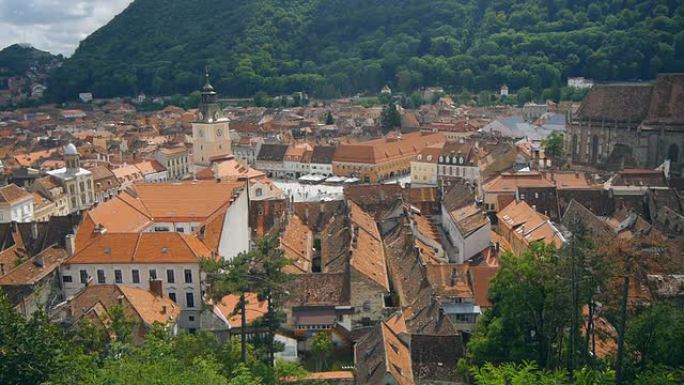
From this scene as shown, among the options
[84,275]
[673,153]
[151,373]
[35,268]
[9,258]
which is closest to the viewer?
[151,373]

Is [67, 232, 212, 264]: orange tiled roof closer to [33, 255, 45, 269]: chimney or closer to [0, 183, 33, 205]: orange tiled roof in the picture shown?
[33, 255, 45, 269]: chimney

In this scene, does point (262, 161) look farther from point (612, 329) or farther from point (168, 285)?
point (612, 329)

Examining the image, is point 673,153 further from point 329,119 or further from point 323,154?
point 329,119

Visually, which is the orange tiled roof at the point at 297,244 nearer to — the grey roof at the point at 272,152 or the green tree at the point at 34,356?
the green tree at the point at 34,356

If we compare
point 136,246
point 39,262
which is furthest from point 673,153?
Result: point 39,262

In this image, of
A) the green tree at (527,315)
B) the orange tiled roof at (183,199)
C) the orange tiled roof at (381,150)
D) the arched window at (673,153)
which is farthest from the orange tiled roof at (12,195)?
the arched window at (673,153)

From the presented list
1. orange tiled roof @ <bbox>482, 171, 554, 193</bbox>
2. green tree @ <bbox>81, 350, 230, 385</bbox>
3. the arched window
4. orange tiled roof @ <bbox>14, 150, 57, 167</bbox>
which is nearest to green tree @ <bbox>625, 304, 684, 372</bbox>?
green tree @ <bbox>81, 350, 230, 385</bbox>
